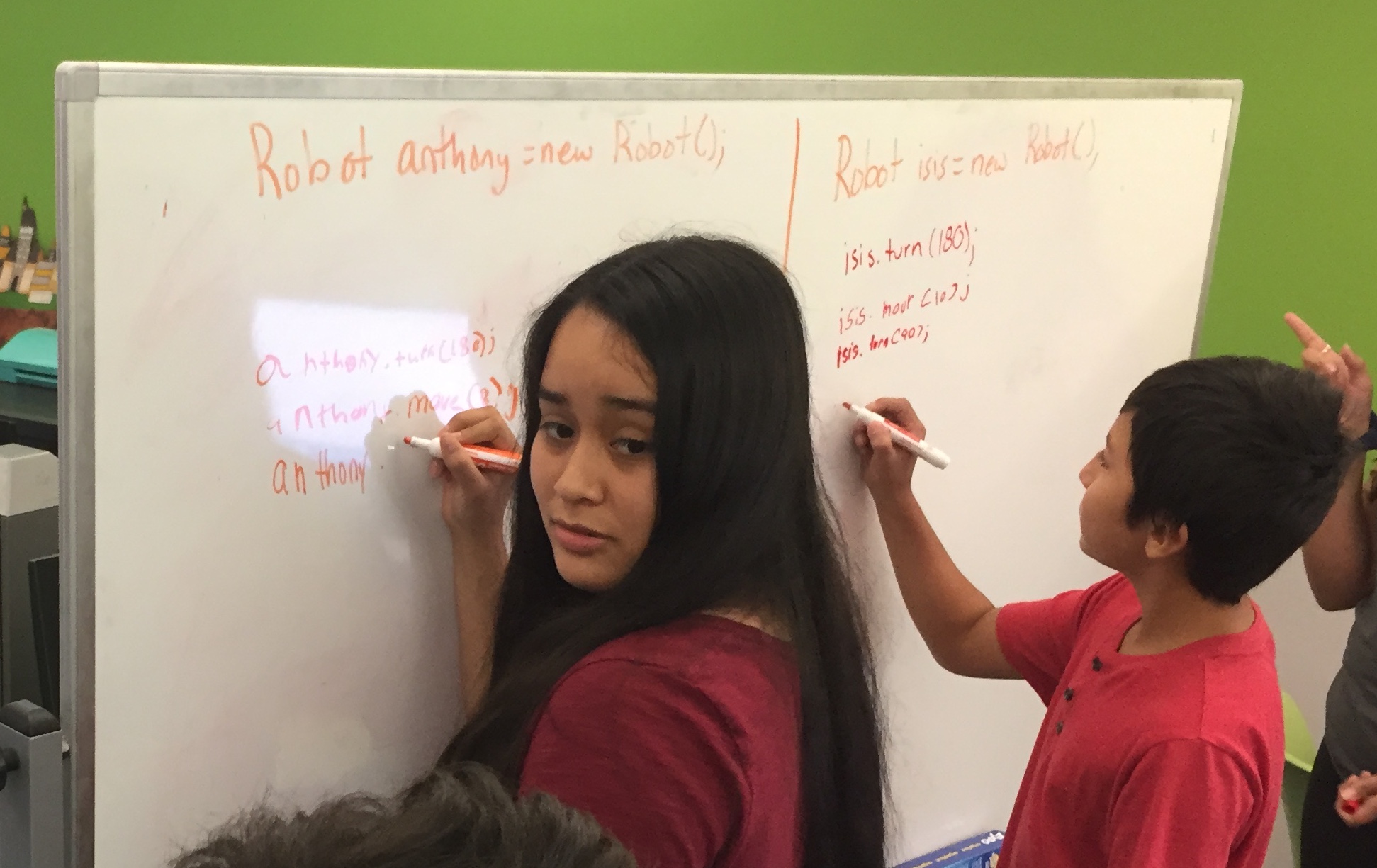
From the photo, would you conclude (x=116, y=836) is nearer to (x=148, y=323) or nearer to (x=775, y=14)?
(x=148, y=323)

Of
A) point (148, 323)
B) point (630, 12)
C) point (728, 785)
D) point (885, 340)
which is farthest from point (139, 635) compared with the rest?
point (630, 12)

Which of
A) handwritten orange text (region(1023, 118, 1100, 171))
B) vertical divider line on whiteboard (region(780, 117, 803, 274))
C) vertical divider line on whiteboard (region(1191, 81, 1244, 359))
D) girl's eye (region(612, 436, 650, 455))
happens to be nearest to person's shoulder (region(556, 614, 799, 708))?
girl's eye (region(612, 436, 650, 455))

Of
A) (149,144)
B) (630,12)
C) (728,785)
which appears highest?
(630,12)

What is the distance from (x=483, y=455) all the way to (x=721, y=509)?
26 centimetres

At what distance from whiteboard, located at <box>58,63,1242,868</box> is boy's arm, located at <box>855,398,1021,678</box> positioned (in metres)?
0.03

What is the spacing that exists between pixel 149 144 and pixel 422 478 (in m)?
0.35

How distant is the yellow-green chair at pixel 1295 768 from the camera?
6.33ft

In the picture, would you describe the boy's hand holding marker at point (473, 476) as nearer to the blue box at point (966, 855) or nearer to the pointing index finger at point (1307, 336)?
the blue box at point (966, 855)

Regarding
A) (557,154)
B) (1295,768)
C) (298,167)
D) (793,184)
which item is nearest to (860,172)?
(793,184)

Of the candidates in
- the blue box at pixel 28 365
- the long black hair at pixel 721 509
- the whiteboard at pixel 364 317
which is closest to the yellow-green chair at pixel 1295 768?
the whiteboard at pixel 364 317

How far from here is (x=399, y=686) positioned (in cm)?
112

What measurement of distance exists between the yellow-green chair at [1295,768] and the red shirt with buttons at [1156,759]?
88 cm

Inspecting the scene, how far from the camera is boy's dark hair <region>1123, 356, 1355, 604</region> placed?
1034 mm

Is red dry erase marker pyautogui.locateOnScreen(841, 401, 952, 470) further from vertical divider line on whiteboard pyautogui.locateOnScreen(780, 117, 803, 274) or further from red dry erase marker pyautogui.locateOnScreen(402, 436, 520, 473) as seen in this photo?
red dry erase marker pyautogui.locateOnScreen(402, 436, 520, 473)
